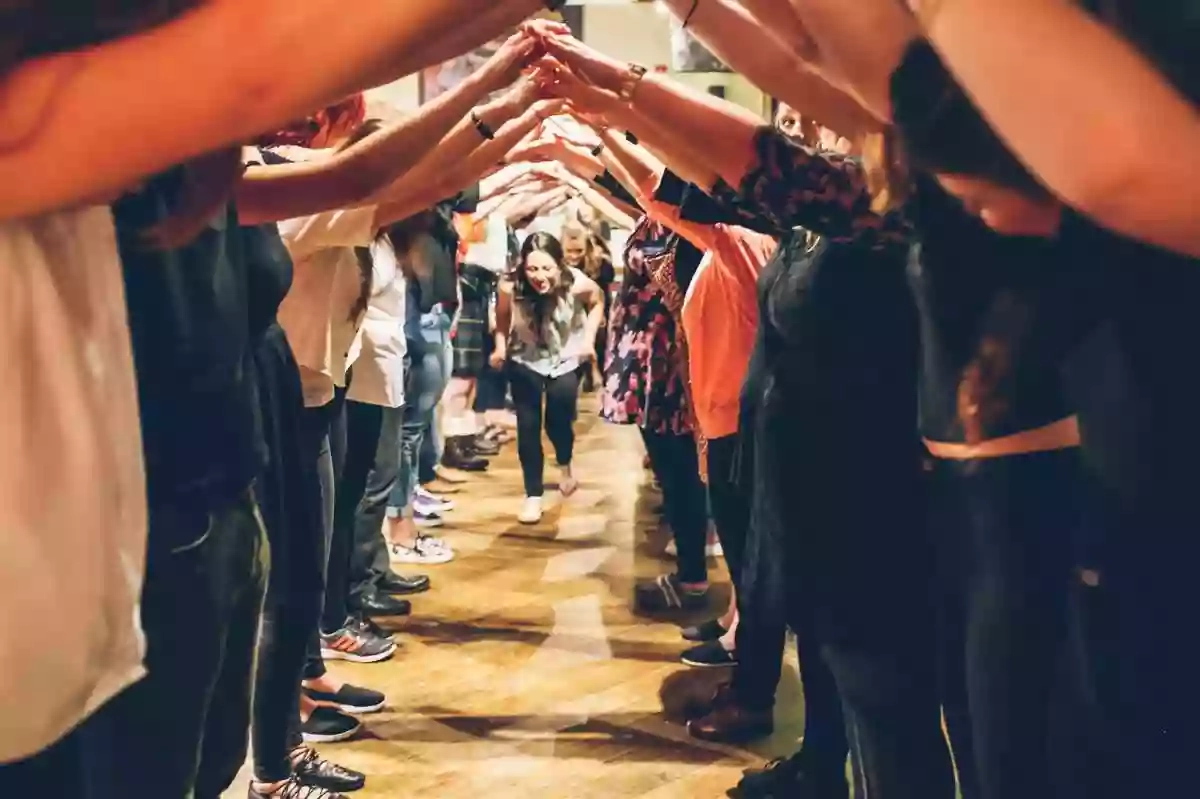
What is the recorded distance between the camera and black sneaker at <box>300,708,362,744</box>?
2.38 m

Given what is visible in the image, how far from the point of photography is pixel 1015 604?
3.48ft

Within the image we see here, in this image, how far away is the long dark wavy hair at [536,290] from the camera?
4.46m

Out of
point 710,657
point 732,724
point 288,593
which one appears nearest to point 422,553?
point 710,657

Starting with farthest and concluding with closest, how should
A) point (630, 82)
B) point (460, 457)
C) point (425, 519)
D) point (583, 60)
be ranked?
point (460, 457), point (425, 519), point (583, 60), point (630, 82)

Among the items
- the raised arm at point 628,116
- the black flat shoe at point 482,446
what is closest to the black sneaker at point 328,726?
the raised arm at point 628,116

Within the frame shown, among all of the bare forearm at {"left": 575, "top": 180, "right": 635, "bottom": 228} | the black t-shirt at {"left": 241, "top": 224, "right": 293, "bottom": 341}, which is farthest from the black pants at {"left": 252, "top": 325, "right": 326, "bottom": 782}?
the bare forearm at {"left": 575, "top": 180, "right": 635, "bottom": 228}

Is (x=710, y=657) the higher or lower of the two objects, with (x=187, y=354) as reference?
lower

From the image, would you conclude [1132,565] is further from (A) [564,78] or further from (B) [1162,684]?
(A) [564,78]

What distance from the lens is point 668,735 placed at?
8.04ft

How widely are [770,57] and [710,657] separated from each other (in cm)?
185

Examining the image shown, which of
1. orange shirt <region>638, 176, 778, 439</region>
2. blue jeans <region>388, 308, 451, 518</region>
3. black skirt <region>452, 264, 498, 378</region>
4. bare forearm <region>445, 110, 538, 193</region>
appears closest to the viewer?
bare forearm <region>445, 110, 538, 193</region>

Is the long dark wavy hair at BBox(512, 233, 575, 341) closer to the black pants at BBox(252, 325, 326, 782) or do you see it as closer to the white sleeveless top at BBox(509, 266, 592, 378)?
the white sleeveless top at BBox(509, 266, 592, 378)

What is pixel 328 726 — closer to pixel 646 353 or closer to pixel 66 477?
pixel 646 353

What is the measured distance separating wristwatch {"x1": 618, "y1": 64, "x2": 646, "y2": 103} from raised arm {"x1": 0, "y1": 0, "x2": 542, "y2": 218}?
934mm
